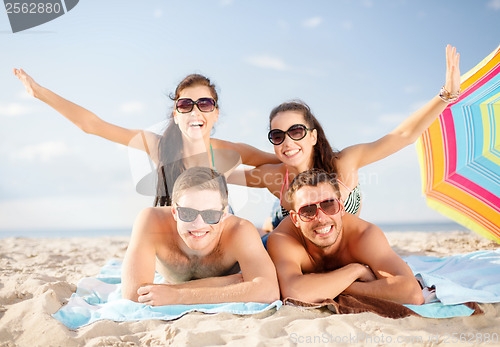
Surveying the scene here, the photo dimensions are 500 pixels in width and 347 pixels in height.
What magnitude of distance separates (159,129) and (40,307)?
2362mm

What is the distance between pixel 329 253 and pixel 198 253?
4.00ft

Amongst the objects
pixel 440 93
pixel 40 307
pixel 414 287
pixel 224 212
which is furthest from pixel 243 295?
pixel 440 93

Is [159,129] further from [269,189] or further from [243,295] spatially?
[243,295]

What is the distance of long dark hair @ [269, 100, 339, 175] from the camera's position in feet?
→ 14.5

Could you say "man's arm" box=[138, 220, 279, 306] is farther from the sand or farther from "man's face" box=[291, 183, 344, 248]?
"man's face" box=[291, 183, 344, 248]

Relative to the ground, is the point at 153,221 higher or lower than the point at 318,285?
higher

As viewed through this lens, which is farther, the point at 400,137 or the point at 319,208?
the point at 400,137

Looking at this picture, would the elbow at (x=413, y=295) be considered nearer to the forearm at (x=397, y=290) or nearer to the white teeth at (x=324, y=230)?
the forearm at (x=397, y=290)

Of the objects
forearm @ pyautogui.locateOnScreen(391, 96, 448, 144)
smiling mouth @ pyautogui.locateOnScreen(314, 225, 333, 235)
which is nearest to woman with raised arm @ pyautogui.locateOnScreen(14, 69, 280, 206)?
smiling mouth @ pyautogui.locateOnScreen(314, 225, 333, 235)

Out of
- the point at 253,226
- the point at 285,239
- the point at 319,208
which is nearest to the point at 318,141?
the point at 319,208

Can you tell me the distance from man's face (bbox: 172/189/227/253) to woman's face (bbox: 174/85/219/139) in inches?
46.8

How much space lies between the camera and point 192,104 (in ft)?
14.2

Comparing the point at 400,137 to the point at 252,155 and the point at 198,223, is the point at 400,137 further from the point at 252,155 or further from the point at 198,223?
the point at 198,223

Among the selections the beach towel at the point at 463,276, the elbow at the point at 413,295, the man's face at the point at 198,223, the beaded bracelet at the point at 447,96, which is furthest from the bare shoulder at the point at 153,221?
the beaded bracelet at the point at 447,96
